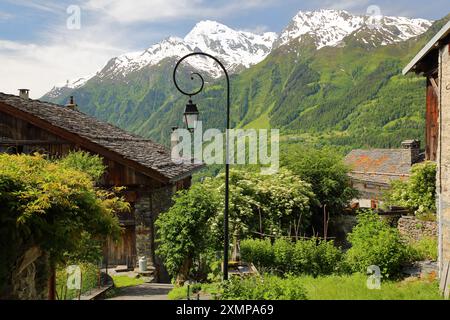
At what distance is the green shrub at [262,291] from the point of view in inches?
336

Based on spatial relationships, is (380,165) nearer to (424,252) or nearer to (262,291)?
(424,252)

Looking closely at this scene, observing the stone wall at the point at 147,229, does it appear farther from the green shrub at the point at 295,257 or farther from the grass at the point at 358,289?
the grass at the point at 358,289

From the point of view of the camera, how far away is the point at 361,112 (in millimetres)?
153500

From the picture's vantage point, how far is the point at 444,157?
40.2 ft

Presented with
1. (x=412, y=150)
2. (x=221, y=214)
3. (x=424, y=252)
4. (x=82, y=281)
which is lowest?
(x=82, y=281)

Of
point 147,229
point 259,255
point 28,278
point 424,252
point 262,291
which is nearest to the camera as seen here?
point 28,278

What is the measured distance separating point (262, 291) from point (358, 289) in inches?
125

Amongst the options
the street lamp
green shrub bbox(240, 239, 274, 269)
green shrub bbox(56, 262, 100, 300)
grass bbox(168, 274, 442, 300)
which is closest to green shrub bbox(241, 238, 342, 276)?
green shrub bbox(240, 239, 274, 269)

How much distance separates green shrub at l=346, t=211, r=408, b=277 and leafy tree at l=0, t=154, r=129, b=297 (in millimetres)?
8306

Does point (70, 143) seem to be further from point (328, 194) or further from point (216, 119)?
point (216, 119)

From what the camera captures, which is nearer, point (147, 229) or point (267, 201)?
point (147, 229)

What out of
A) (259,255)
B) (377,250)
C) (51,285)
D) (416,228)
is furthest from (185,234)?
(416,228)

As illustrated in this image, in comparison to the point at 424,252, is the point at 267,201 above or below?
above

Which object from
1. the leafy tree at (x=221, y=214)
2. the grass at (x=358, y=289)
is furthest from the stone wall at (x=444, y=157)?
the leafy tree at (x=221, y=214)
